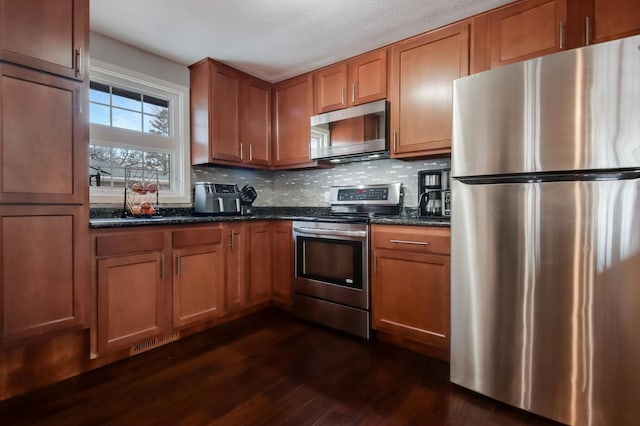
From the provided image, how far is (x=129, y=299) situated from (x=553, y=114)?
253 cm

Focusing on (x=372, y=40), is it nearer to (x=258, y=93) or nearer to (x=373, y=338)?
(x=258, y=93)

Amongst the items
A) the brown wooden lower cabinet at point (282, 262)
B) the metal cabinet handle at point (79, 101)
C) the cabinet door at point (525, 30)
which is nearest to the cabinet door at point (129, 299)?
the metal cabinet handle at point (79, 101)

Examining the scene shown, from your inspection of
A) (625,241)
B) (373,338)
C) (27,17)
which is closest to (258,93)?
(27,17)

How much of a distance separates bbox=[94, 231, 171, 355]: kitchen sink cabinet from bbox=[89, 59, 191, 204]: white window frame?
2.20ft

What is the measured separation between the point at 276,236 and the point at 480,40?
7.14ft

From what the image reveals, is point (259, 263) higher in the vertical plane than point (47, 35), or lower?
lower

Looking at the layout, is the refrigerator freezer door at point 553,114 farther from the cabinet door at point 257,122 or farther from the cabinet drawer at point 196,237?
the cabinet door at point 257,122

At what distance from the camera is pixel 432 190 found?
8.32ft

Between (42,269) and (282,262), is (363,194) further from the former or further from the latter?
(42,269)

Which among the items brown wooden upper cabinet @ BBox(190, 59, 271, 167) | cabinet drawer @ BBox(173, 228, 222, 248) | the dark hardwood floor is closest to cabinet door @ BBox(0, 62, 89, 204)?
cabinet drawer @ BBox(173, 228, 222, 248)

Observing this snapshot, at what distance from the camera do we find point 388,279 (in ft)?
7.29

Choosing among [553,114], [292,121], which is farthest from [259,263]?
[553,114]

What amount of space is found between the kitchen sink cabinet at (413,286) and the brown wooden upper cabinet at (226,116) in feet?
5.18

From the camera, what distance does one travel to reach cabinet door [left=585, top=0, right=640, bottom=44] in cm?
163
